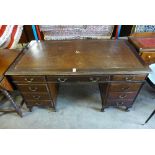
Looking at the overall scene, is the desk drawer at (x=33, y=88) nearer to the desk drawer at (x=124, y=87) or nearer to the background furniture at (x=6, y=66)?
the background furniture at (x=6, y=66)

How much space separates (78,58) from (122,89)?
0.62 meters

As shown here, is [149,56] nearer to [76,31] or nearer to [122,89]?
[122,89]

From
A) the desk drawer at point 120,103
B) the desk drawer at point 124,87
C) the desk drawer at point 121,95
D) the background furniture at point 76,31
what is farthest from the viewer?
the background furniture at point 76,31

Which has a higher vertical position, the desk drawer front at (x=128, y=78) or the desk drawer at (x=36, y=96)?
the desk drawer front at (x=128, y=78)

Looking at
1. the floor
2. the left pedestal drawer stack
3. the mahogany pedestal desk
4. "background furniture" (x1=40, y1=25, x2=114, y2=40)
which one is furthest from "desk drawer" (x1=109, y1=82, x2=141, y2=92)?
"background furniture" (x1=40, y1=25, x2=114, y2=40)

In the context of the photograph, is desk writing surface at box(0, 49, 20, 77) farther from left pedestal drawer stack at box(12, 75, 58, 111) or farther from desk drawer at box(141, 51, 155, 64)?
desk drawer at box(141, 51, 155, 64)

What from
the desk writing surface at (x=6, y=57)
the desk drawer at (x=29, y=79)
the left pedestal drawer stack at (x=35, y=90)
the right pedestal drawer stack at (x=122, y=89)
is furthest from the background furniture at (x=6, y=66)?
the right pedestal drawer stack at (x=122, y=89)

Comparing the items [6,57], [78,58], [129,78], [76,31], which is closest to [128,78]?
[129,78]

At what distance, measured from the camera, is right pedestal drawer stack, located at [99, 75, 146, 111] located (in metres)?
1.27

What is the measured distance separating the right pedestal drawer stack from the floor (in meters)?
0.14

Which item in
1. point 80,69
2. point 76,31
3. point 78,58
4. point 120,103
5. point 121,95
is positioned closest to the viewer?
point 80,69

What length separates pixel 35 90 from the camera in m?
1.44

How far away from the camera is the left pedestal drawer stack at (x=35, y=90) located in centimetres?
129

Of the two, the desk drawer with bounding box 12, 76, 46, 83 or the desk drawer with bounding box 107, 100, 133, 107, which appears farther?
the desk drawer with bounding box 107, 100, 133, 107
